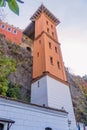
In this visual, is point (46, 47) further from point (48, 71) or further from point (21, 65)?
point (21, 65)

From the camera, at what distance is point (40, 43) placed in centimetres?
2752

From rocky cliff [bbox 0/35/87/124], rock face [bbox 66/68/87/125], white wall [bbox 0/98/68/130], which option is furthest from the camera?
rock face [bbox 66/68/87/125]

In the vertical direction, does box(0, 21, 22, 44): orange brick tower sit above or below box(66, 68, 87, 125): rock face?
above

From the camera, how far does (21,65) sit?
2817 cm

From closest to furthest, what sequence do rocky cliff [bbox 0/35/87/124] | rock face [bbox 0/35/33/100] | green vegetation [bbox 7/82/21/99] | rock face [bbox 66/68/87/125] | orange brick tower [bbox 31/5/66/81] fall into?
1. green vegetation [bbox 7/82/21/99]
2. rocky cliff [bbox 0/35/87/124]
3. orange brick tower [bbox 31/5/66/81]
4. rock face [bbox 0/35/33/100]
5. rock face [bbox 66/68/87/125]

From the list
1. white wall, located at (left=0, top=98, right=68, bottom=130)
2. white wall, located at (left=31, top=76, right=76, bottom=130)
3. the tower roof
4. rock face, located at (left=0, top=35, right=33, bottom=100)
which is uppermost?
the tower roof

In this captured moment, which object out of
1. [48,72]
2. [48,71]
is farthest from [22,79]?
[48,72]

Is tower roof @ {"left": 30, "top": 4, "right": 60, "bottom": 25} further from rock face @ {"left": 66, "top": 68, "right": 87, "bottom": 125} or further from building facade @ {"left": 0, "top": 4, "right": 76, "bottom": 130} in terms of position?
rock face @ {"left": 66, "top": 68, "right": 87, "bottom": 125}

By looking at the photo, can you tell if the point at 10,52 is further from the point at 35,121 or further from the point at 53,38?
the point at 35,121

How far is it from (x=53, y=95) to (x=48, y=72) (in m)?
3.03

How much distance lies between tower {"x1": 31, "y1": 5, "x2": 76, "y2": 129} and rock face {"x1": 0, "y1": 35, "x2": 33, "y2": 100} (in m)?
1.92

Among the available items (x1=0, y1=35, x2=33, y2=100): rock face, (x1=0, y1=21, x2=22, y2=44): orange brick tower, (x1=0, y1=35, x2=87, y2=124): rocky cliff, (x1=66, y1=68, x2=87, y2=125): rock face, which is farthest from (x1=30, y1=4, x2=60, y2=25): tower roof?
(x1=66, y1=68, x2=87, y2=125): rock face

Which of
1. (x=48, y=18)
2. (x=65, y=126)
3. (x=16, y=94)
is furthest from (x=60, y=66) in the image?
(x=65, y=126)

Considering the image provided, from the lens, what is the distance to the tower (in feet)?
68.7
